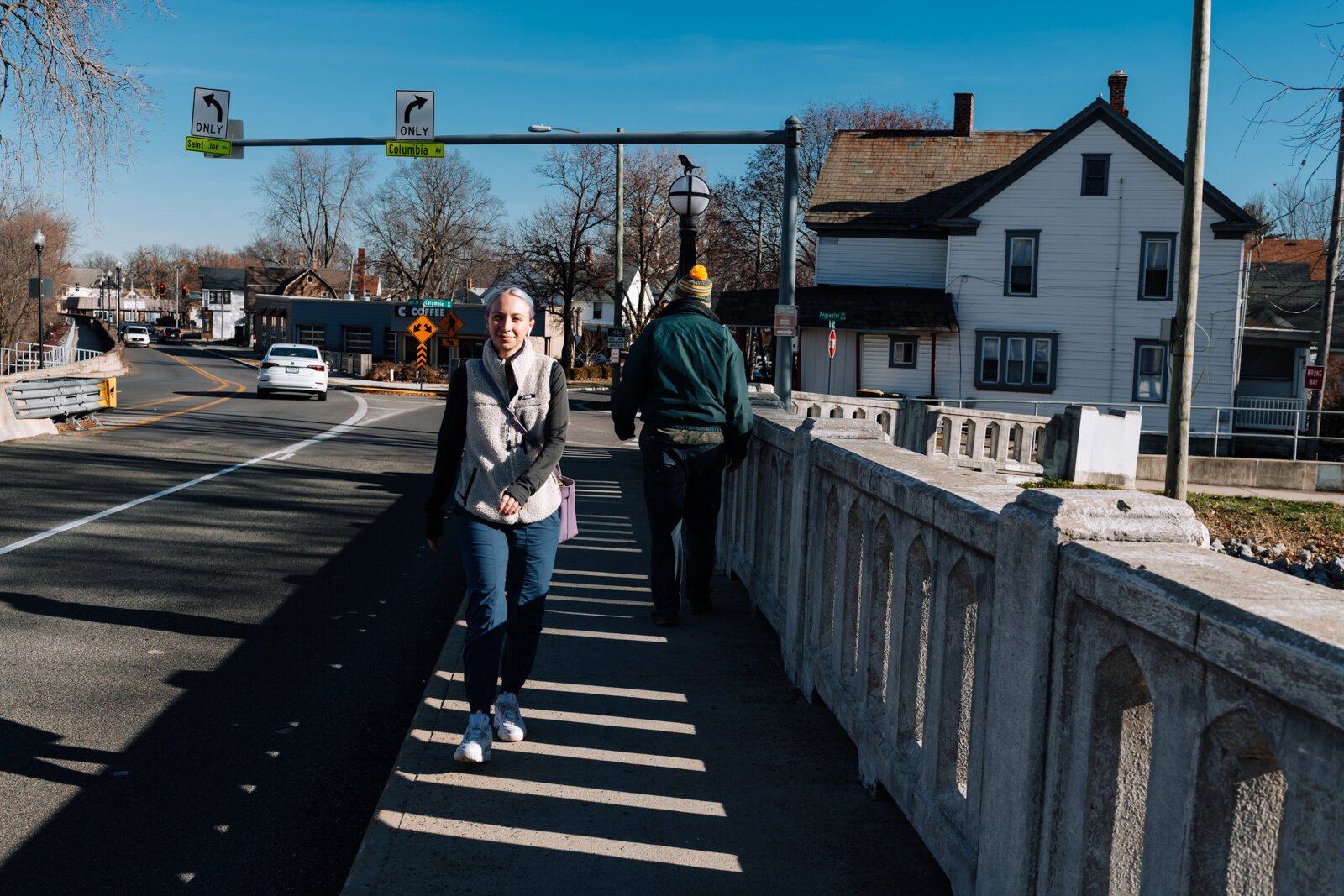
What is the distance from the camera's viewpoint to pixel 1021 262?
37.3 metres

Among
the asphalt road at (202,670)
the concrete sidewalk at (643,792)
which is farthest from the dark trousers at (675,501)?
the asphalt road at (202,670)

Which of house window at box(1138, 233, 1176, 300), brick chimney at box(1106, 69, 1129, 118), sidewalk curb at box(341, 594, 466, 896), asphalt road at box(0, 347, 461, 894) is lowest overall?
→ asphalt road at box(0, 347, 461, 894)

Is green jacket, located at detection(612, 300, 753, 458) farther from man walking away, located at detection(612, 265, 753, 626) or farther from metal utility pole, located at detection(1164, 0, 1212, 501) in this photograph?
metal utility pole, located at detection(1164, 0, 1212, 501)

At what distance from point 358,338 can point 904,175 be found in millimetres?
47344

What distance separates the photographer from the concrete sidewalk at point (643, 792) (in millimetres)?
3924

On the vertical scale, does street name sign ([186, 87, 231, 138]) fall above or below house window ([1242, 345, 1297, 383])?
above

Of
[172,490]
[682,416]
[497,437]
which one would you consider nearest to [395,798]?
[497,437]

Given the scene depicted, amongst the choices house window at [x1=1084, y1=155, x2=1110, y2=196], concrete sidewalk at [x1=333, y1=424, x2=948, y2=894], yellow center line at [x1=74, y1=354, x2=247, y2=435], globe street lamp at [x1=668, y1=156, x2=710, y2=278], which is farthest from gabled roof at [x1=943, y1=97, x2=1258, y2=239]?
concrete sidewalk at [x1=333, y1=424, x2=948, y2=894]

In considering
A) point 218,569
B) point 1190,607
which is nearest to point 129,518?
point 218,569

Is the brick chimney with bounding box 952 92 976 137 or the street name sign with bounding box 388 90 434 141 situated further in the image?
the brick chimney with bounding box 952 92 976 137

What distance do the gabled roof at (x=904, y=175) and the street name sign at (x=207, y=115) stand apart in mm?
20377

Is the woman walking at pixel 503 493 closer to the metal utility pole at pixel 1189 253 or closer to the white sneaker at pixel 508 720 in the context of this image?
the white sneaker at pixel 508 720

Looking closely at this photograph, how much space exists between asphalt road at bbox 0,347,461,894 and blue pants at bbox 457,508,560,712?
2.22 feet

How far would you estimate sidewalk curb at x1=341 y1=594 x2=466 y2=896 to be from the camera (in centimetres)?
385
